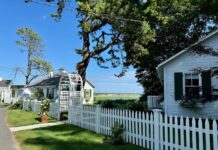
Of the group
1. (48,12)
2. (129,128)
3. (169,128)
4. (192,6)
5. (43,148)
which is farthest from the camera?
(192,6)

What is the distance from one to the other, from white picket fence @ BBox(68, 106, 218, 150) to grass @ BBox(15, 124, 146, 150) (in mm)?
448

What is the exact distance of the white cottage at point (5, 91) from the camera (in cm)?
5249

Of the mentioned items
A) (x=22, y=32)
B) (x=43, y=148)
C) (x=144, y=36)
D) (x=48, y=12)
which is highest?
(x=22, y=32)

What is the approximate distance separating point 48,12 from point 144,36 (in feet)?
26.6

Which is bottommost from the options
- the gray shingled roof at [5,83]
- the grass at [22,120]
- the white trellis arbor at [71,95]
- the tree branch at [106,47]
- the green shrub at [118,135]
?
the grass at [22,120]

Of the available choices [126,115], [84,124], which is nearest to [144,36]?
[84,124]

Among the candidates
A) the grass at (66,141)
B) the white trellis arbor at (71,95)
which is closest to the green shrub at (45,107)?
the white trellis arbor at (71,95)

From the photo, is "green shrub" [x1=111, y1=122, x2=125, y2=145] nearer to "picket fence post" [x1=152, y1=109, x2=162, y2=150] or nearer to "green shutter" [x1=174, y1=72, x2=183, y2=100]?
"picket fence post" [x1=152, y1=109, x2=162, y2=150]

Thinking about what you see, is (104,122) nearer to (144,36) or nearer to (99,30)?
(144,36)

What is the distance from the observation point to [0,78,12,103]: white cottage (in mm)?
52494

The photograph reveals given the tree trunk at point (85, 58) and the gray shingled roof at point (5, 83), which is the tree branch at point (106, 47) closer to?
the tree trunk at point (85, 58)

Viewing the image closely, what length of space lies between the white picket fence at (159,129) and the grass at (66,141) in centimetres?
45

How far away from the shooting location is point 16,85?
2248 inches

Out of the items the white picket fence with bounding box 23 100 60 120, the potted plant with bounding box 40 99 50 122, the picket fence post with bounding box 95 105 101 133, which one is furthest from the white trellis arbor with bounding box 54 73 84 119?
the picket fence post with bounding box 95 105 101 133
